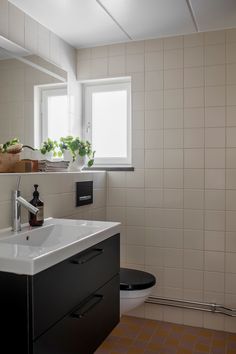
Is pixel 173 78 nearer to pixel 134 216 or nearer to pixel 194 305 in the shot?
pixel 134 216

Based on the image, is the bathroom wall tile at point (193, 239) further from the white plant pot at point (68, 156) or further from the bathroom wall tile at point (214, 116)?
the white plant pot at point (68, 156)

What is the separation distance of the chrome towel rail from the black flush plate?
0.92m

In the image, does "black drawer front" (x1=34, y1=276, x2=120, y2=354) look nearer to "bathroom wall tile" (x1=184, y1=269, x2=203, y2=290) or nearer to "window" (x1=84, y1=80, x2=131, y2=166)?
"bathroom wall tile" (x1=184, y1=269, x2=203, y2=290)

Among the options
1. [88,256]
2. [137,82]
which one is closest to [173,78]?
[137,82]

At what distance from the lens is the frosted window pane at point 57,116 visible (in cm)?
249

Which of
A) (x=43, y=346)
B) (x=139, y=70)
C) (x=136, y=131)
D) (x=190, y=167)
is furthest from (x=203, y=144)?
(x=43, y=346)

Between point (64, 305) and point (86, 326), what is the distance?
0.23 metres

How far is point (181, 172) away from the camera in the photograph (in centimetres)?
260

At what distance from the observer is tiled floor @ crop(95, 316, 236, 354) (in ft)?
7.42

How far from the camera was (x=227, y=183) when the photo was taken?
2.49 m

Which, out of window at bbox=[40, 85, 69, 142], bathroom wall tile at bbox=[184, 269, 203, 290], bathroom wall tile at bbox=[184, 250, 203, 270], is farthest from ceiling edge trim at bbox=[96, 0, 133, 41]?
bathroom wall tile at bbox=[184, 269, 203, 290]

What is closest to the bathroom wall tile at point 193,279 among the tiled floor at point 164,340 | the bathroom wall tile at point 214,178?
the tiled floor at point 164,340

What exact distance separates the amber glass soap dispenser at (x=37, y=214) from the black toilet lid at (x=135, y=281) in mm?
740

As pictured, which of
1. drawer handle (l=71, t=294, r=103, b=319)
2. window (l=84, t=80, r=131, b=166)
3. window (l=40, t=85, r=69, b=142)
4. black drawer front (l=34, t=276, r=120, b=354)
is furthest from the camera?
window (l=84, t=80, r=131, b=166)
